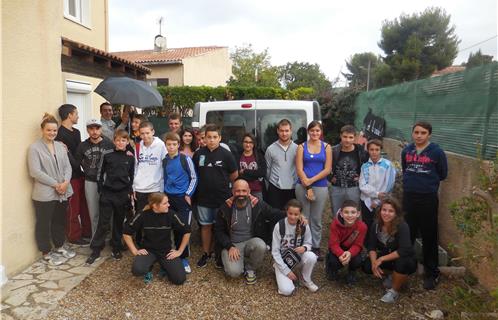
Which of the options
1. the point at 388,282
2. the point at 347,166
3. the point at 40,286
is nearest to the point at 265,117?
the point at 347,166

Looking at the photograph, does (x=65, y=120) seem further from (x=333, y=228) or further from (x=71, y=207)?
(x=333, y=228)

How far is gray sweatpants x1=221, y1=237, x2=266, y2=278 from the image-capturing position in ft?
13.7

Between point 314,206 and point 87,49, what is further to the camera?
point 87,49

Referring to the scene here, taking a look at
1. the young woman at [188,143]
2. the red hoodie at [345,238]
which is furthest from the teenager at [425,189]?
the young woman at [188,143]

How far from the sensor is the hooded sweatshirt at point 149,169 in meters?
4.60

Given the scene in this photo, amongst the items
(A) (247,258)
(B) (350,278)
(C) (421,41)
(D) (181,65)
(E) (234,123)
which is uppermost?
(C) (421,41)

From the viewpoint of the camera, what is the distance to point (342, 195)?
15.3ft

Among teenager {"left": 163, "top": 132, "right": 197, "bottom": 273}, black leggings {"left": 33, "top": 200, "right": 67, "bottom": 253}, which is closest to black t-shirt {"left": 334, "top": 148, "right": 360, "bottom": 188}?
teenager {"left": 163, "top": 132, "right": 197, "bottom": 273}

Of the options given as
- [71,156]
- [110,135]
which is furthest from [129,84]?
[71,156]

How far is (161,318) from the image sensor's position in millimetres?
3488

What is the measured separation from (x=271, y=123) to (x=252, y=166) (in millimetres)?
893

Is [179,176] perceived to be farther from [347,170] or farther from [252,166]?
[347,170]

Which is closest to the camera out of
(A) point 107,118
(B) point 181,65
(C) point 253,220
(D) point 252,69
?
(C) point 253,220

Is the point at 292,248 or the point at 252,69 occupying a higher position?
the point at 252,69
